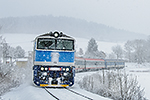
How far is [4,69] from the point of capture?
541 inches

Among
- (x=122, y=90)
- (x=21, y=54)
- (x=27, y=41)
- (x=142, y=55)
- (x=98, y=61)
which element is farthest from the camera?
(x=27, y=41)

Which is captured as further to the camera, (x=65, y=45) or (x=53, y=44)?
(x=65, y=45)

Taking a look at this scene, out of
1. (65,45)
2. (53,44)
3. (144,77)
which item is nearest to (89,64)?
(144,77)

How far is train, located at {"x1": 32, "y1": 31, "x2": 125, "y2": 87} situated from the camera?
12.1m

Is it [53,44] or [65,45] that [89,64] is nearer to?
[65,45]

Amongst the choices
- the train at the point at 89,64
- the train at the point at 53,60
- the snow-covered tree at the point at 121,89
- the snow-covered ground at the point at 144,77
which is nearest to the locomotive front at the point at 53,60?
the train at the point at 53,60

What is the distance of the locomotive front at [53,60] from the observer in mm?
12109

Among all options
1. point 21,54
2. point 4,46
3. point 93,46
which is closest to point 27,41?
→ point 21,54

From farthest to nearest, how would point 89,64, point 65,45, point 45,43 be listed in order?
point 89,64, point 65,45, point 45,43

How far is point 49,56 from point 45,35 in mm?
1374

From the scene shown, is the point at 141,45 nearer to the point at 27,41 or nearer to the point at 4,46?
the point at 27,41

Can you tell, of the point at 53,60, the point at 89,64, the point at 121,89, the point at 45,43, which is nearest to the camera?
the point at 121,89

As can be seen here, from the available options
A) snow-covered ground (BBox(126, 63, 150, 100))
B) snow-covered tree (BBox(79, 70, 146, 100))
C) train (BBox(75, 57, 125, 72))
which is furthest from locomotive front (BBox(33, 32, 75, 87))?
train (BBox(75, 57, 125, 72))

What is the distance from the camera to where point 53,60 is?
12242 millimetres
